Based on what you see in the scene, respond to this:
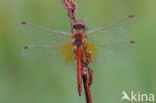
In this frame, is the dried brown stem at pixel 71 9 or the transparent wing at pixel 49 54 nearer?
the dried brown stem at pixel 71 9

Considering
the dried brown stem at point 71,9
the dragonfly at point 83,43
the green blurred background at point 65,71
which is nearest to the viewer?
the dried brown stem at point 71,9

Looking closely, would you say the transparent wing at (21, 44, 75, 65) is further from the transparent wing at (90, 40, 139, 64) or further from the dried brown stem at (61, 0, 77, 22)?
the dried brown stem at (61, 0, 77, 22)

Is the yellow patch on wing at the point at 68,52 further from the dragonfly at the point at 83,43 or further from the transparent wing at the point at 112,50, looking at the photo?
the transparent wing at the point at 112,50

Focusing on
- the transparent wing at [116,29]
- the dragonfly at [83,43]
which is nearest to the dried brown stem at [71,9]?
the dragonfly at [83,43]

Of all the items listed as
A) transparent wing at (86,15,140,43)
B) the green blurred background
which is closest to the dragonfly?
transparent wing at (86,15,140,43)

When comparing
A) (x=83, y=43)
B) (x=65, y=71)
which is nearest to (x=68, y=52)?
(x=83, y=43)

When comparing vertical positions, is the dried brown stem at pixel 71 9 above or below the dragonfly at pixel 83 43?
above

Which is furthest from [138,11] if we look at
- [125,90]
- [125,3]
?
[125,90]

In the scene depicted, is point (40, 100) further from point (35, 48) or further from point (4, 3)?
point (4, 3)
